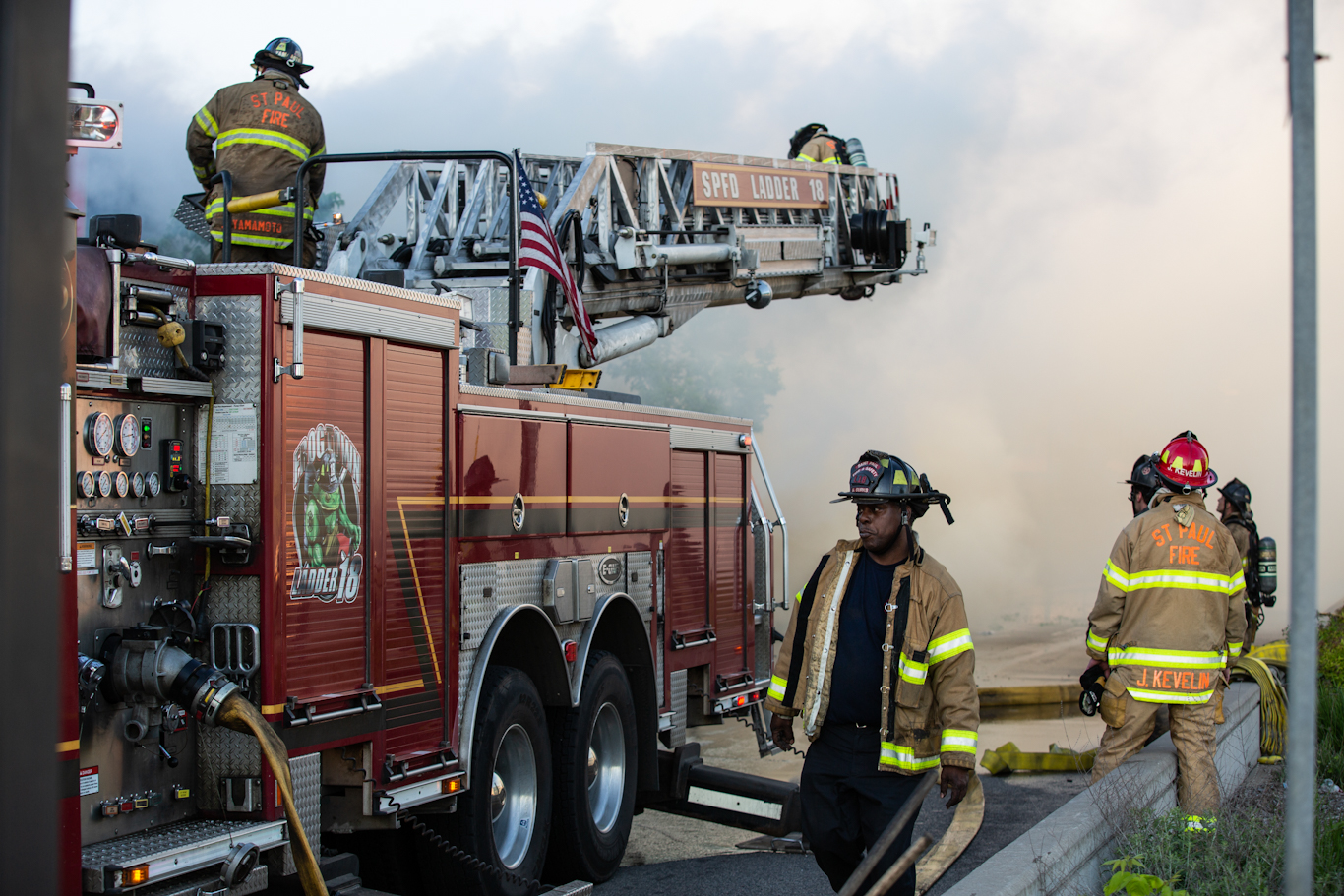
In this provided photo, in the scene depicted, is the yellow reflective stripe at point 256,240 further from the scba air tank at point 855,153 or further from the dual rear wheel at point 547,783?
the scba air tank at point 855,153

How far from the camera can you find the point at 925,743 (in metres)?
4.13

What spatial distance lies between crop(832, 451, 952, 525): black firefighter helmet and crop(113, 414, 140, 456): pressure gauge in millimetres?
2245

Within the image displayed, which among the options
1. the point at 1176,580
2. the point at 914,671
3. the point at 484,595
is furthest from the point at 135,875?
the point at 1176,580

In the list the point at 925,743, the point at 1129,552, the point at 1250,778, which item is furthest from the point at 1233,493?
the point at 925,743

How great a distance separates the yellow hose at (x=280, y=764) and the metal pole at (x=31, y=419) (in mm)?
2603

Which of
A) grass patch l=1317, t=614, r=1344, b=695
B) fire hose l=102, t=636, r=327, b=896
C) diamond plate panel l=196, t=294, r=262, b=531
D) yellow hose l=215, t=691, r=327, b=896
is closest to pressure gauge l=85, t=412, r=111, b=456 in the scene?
diamond plate panel l=196, t=294, r=262, b=531

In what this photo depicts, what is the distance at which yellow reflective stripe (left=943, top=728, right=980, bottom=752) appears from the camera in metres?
3.98

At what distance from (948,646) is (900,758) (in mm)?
390

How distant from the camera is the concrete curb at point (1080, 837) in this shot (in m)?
3.87

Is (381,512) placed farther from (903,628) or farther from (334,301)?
(903,628)

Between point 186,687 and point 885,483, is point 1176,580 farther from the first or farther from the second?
point 186,687

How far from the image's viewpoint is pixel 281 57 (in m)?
6.55

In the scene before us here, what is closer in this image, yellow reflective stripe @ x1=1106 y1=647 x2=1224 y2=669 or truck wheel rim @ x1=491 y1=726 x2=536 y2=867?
yellow reflective stripe @ x1=1106 y1=647 x2=1224 y2=669

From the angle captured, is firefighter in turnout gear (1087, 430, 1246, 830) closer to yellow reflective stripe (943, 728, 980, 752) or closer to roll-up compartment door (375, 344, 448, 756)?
yellow reflective stripe (943, 728, 980, 752)
